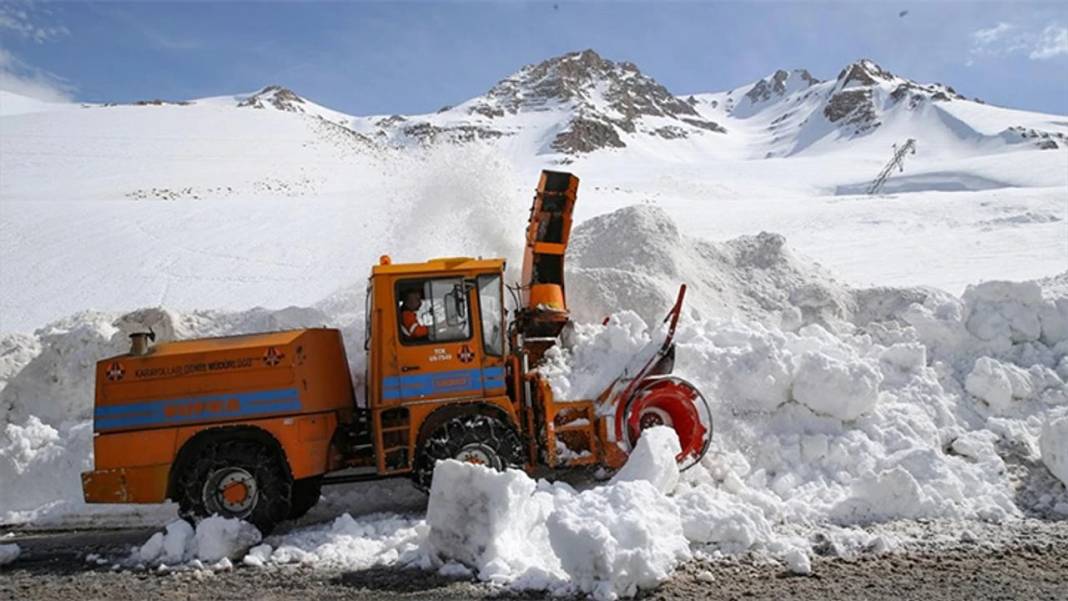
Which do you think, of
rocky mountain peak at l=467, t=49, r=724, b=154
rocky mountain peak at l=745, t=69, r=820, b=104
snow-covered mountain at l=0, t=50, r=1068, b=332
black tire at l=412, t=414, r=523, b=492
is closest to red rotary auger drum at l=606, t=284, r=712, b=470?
black tire at l=412, t=414, r=523, b=492

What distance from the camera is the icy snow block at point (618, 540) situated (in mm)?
5074

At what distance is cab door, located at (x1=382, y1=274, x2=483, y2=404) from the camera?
22.4 ft

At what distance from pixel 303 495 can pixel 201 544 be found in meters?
1.28

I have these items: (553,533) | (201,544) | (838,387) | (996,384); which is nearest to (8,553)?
(201,544)

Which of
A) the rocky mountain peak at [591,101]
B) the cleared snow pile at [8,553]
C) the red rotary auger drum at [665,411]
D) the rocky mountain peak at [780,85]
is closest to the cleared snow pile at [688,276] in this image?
the red rotary auger drum at [665,411]

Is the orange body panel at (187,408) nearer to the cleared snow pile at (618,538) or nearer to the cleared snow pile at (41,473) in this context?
the cleared snow pile at (41,473)

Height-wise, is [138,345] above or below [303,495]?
above

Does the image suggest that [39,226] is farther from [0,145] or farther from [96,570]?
[0,145]

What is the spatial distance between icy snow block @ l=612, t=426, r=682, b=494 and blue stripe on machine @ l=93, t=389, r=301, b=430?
2.98m

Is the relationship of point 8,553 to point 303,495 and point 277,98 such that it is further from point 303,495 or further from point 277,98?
point 277,98

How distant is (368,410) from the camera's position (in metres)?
7.17

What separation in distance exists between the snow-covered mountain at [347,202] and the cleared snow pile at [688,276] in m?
1.42

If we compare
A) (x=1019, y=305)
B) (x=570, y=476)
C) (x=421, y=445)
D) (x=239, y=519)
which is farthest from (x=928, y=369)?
(x=239, y=519)

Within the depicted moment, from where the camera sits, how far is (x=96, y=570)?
6.07m
